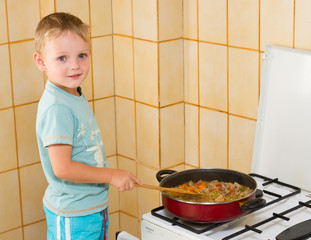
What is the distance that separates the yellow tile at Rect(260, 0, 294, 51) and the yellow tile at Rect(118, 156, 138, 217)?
744 mm

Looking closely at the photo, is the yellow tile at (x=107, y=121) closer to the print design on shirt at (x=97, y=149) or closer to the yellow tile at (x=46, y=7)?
the yellow tile at (x=46, y=7)

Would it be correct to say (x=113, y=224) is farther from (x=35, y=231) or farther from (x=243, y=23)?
(x=243, y=23)

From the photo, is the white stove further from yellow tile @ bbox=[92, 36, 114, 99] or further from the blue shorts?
yellow tile @ bbox=[92, 36, 114, 99]

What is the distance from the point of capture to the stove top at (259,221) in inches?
62.8

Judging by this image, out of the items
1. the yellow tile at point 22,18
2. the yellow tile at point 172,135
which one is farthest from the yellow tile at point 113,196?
the yellow tile at point 22,18

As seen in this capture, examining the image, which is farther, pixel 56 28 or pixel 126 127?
pixel 126 127

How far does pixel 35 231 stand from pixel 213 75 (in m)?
0.87

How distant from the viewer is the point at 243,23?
77.1 inches

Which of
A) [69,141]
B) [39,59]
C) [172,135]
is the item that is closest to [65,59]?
[39,59]

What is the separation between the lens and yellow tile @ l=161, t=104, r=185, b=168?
2213mm

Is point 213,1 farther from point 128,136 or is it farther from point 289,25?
point 128,136

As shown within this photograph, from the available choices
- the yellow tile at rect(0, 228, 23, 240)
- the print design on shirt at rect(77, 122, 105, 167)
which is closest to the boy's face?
the print design on shirt at rect(77, 122, 105, 167)

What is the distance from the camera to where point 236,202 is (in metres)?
1.59

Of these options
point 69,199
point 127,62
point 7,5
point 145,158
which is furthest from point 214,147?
point 7,5
